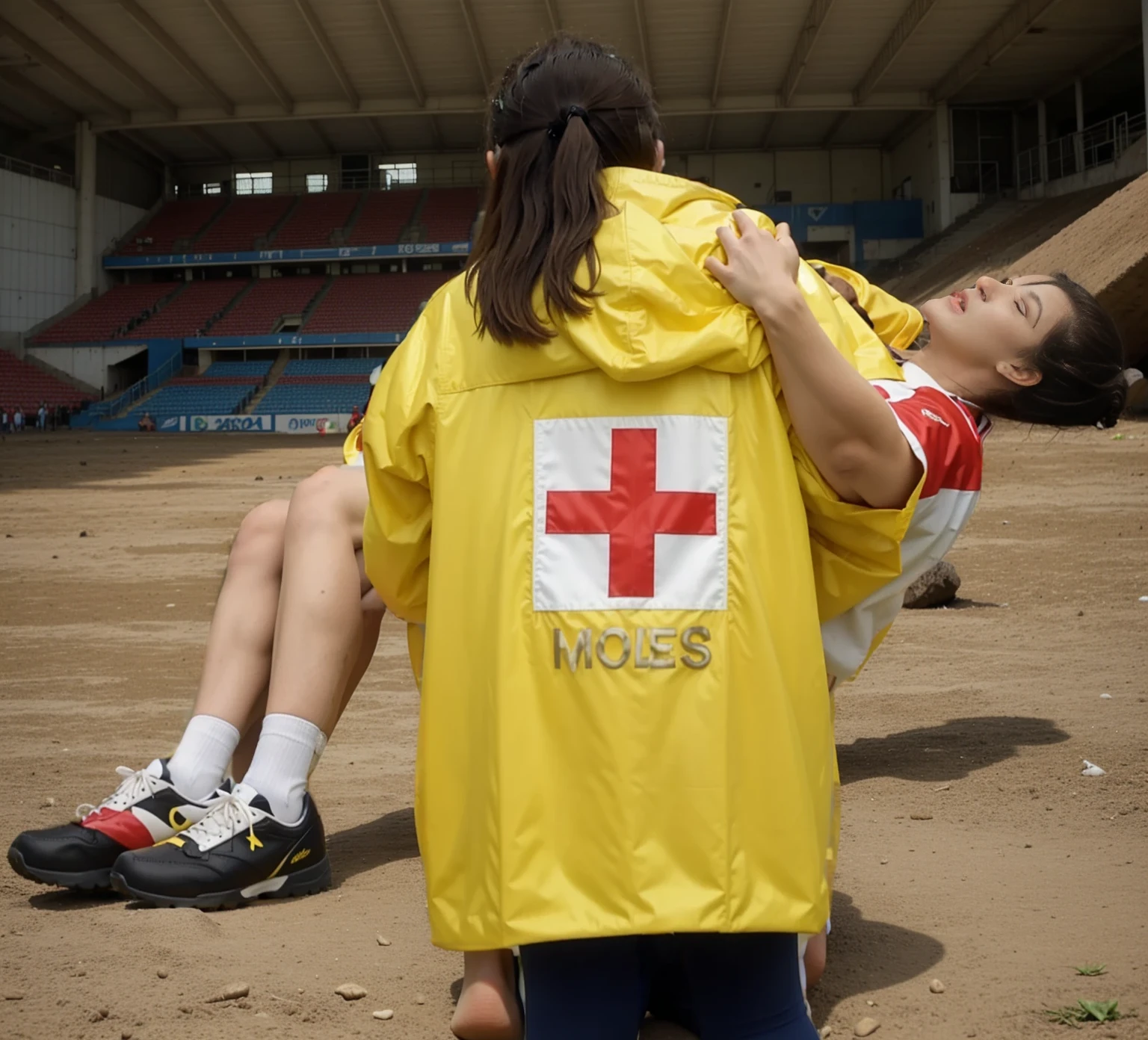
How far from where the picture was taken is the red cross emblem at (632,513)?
1.59 meters

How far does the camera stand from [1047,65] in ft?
109

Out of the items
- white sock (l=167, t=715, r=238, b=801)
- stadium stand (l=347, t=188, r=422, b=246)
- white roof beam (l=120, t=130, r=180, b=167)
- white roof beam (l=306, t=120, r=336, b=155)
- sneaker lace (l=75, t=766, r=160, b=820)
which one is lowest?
sneaker lace (l=75, t=766, r=160, b=820)

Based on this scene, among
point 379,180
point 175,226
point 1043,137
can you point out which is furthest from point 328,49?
point 1043,137

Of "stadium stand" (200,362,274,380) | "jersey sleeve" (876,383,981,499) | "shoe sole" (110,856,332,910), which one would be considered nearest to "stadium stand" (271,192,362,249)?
"stadium stand" (200,362,274,380)

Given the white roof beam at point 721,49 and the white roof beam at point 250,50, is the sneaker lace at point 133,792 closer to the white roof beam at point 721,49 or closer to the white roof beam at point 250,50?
the white roof beam at point 721,49

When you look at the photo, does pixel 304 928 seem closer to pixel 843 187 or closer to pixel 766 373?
pixel 766 373

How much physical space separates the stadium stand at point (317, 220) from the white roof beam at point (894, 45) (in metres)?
17.4

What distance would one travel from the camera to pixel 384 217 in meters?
43.4

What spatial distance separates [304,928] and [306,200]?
4487 centimetres

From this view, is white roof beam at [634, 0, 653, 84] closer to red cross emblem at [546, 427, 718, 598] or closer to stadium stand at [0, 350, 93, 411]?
stadium stand at [0, 350, 93, 411]

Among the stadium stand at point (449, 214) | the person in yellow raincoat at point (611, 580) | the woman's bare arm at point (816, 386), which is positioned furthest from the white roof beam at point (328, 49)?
the woman's bare arm at point (816, 386)

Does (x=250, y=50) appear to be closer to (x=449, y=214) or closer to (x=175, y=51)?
(x=175, y=51)

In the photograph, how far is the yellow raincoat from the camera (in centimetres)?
153

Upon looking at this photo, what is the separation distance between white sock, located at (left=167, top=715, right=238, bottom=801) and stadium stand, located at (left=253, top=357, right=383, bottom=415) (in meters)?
33.6
